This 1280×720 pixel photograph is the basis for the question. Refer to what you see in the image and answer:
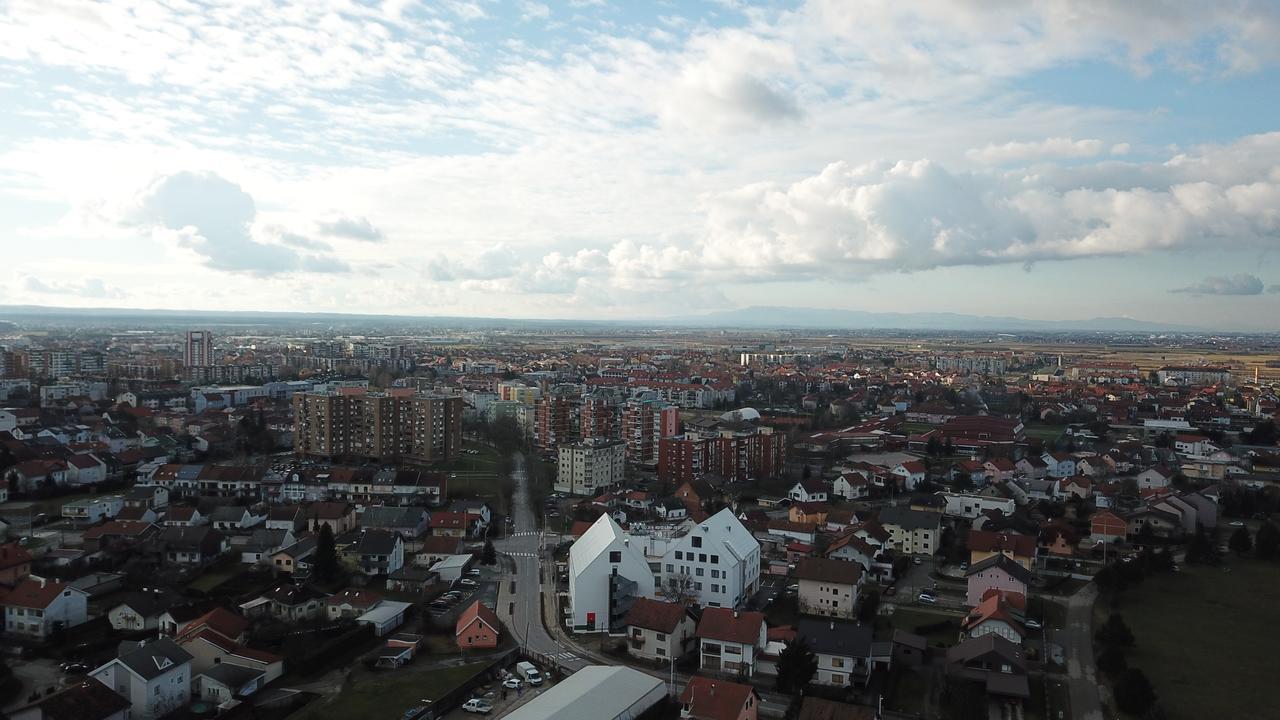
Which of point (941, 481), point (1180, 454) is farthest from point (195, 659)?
point (1180, 454)

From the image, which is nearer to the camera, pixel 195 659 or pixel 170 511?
pixel 195 659

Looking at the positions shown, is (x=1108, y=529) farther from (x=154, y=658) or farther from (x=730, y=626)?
(x=154, y=658)

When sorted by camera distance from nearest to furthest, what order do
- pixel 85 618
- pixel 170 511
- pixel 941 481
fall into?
pixel 85 618 < pixel 170 511 < pixel 941 481

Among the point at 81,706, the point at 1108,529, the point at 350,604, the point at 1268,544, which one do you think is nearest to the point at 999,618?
the point at 1108,529

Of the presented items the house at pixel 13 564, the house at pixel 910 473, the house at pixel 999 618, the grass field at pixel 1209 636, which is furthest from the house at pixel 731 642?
the house at pixel 910 473

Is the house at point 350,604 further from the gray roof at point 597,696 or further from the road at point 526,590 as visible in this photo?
the gray roof at point 597,696

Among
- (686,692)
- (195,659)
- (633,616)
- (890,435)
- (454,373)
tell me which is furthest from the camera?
(454,373)

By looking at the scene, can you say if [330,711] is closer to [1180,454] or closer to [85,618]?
[85,618]

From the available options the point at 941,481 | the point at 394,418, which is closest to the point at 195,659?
the point at 394,418
